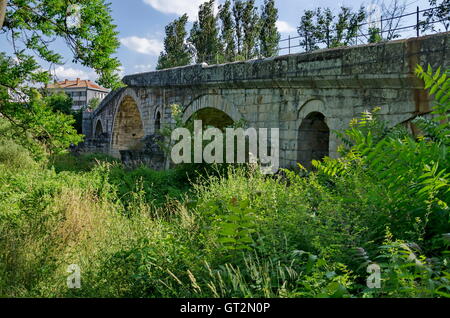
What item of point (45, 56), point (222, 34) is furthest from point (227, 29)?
point (45, 56)

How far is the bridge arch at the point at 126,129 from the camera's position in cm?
2462

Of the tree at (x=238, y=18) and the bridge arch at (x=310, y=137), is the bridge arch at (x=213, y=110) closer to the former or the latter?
the bridge arch at (x=310, y=137)

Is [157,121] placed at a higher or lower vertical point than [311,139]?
higher

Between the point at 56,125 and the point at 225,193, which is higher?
the point at 56,125

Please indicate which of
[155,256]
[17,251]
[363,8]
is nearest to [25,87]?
[17,251]

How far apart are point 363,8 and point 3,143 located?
16649mm

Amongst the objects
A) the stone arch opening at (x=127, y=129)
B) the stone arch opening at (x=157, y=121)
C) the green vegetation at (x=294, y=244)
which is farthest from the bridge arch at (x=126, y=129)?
the green vegetation at (x=294, y=244)

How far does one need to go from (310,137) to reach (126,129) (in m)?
18.3

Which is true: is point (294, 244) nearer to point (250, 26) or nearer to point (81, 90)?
point (250, 26)

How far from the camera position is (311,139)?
9117 millimetres

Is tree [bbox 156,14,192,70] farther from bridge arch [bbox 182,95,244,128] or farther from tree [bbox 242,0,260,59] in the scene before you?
bridge arch [bbox 182,95,244,128]

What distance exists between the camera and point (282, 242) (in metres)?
3.10

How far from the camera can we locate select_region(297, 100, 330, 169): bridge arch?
350 inches
